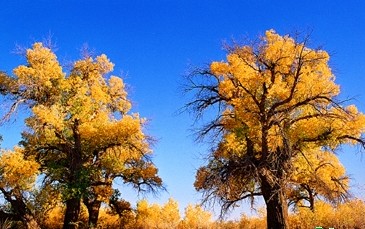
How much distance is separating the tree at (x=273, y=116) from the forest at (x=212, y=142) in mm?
48

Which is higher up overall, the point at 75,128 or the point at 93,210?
the point at 75,128

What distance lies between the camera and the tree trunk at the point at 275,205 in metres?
20.5

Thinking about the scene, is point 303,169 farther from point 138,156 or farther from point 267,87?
point 138,156

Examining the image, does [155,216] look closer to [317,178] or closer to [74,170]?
[74,170]

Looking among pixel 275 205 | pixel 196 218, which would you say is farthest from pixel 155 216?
pixel 275 205

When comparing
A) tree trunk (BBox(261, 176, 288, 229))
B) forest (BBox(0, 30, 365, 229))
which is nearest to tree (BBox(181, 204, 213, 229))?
forest (BBox(0, 30, 365, 229))

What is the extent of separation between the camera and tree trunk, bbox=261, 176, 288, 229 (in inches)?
806

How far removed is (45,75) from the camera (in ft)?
90.4

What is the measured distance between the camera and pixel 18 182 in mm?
25328

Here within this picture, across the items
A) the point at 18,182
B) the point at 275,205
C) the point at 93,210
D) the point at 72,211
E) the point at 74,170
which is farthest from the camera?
the point at 93,210

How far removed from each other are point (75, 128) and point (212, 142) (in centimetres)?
918

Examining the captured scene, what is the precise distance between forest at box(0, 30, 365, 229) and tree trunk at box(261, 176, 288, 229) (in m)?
0.04

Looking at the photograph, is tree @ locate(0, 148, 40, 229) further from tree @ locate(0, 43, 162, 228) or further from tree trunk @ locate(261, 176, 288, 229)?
tree trunk @ locate(261, 176, 288, 229)

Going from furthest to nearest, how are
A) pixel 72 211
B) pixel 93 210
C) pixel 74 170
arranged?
1. pixel 93 210
2. pixel 72 211
3. pixel 74 170
